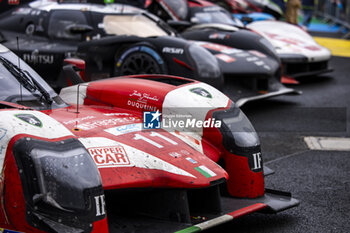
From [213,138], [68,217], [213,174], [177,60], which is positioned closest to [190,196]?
[213,174]

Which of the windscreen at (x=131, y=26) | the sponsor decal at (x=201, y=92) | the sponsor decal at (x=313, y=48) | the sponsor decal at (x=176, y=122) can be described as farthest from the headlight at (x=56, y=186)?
the sponsor decal at (x=313, y=48)

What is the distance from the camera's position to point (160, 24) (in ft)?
29.1

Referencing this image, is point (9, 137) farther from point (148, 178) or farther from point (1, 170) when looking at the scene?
point (148, 178)

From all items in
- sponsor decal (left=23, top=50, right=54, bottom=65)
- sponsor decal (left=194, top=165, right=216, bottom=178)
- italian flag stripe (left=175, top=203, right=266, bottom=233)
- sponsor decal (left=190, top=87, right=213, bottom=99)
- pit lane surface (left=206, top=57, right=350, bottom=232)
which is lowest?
A: pit lane surface (left=206, top=57, right=350, bottom=232)

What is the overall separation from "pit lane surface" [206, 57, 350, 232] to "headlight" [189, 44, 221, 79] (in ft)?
2.75

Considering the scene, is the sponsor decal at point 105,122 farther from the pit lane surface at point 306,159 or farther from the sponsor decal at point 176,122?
the pit lane surface at point 306,159

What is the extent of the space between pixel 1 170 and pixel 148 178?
2.89 ft

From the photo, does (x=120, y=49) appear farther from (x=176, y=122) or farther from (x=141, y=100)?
(x=176, y=122)

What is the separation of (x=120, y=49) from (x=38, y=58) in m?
1.04

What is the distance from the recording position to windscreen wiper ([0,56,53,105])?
14.4ft

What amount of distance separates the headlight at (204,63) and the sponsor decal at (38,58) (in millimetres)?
1727

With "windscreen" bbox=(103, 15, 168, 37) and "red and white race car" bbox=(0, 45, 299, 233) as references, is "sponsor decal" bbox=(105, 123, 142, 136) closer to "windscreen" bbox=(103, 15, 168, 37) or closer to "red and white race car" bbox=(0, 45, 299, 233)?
"red and white race car" bbox=(0, 45, 299, 233)

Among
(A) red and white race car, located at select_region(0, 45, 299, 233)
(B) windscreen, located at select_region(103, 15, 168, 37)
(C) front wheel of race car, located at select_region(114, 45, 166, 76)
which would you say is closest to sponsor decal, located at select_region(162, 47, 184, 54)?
(C) front wheel of race car, located at select_region(114, 45, 166, 76)

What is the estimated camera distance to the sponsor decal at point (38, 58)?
810cm
